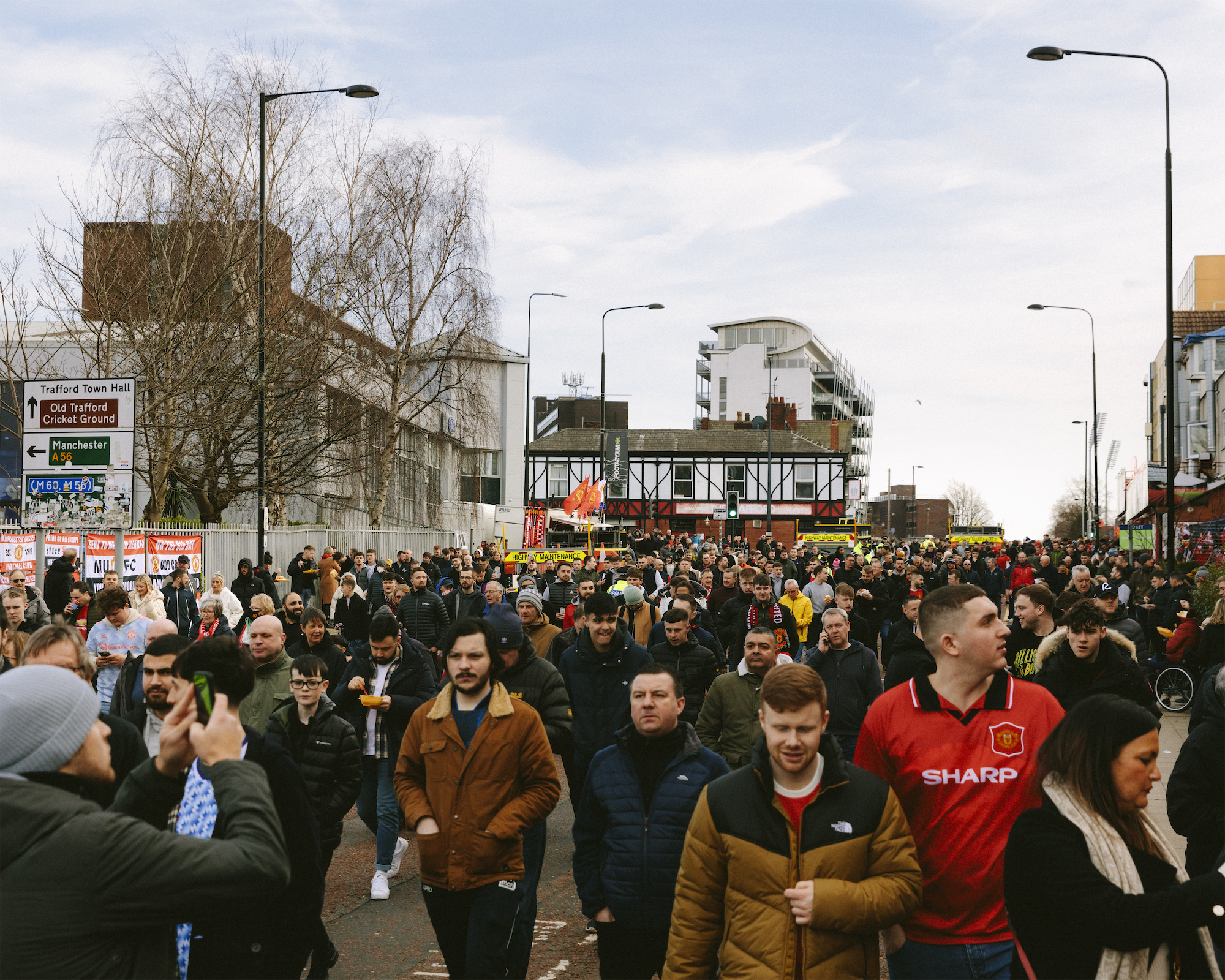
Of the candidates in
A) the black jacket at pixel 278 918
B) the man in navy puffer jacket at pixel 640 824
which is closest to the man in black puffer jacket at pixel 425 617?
the man in navy puffer jacket at pixel 640 824

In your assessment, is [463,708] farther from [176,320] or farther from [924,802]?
[176,320]

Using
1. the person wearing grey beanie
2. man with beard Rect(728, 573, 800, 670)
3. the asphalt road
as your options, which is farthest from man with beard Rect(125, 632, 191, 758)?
man with beard Rect(728, 573, 800, 670)

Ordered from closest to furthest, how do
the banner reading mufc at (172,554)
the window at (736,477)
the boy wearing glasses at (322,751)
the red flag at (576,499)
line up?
the boy wearing glasses at (322,751) → the banner reading mufc at (172,554) → the red flag at (576,499) → the window at (736,477)

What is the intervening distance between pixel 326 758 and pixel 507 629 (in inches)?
62.5

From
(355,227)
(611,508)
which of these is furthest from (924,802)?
(611,508)

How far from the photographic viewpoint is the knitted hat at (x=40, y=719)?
263 centimetres

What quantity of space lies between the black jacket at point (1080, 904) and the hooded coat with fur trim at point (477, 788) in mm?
2368

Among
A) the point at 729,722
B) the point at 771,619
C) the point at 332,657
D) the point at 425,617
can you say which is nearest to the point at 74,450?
the point at 425,617

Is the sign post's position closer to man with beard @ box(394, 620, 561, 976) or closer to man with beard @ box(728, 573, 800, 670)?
man with beard @ box(728, 573, 800, 670)

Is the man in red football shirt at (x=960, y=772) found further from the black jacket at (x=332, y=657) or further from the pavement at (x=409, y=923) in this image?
the black jacket at (x=332, y=657)

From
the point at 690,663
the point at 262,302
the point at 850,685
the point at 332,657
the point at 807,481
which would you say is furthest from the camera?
the point at 807,481

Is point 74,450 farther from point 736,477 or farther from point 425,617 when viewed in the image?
point 736,477

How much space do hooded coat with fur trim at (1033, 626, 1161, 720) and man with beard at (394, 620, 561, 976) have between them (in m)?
2.82

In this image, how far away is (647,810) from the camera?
4.71m
